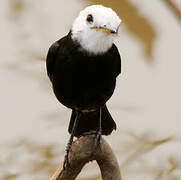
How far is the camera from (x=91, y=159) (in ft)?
6.83

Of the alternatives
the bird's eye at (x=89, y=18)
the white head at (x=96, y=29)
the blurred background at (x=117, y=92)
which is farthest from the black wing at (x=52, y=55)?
the blurred background at (x=117, y=92)

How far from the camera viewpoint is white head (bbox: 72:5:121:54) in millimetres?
1904

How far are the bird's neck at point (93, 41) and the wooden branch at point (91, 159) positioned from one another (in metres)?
0.33

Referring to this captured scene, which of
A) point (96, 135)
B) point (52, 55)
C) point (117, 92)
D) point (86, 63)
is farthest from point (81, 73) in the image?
point (117, 92)

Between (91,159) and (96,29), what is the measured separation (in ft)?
1.52

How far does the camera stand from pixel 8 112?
327 cm

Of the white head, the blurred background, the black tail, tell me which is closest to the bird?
the white head

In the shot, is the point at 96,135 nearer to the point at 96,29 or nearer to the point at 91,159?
the point at 91,159

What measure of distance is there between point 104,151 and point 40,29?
1.38m

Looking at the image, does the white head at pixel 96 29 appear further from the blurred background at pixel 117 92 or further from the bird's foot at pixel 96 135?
the blurred background at pixel 117 92

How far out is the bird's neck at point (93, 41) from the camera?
6.48 ft

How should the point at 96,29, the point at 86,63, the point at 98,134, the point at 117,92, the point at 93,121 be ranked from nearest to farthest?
the point at 96,29 < the point at 86,63 < the point at 98,134 < the point at 93,121 < the point at 117,92

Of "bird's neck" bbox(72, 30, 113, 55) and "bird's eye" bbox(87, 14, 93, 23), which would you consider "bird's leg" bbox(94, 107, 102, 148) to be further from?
"bird's eye" bbox(87, 14, 93, 23)

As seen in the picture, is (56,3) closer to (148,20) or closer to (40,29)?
(40,29)
